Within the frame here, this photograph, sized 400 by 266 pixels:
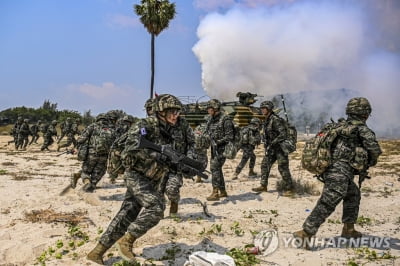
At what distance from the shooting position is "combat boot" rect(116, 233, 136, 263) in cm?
409

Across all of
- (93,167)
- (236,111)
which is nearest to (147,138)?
(93,167)

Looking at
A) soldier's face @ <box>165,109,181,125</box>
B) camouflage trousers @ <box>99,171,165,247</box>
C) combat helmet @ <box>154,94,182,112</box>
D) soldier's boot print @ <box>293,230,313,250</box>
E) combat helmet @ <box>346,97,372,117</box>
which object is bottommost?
soldier's boot print @ <box>293,230,313,250</box>

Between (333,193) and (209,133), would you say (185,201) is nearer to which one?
(209,133)

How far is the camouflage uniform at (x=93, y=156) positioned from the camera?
27.8ft

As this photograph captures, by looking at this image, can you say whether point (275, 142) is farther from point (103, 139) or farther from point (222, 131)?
point (103, 139)

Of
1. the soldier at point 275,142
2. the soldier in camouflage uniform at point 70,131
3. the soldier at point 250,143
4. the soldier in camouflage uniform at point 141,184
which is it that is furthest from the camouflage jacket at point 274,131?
the soldier in camouflage uniform at point 70,131

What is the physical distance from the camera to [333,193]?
16.1 ft

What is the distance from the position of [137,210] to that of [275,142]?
4796 millimetres

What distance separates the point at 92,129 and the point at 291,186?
4.64m

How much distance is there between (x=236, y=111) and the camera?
82.0ft

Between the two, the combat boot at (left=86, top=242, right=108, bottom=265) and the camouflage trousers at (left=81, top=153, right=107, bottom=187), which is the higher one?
the camouflage trousers at (left=81, top=153, right=107, bottom=187)

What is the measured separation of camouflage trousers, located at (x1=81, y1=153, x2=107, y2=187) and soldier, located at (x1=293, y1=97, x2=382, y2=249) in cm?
497

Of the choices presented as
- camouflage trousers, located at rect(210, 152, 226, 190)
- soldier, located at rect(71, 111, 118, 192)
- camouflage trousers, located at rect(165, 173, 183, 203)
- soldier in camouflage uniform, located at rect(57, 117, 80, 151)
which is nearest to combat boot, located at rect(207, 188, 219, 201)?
camouflage trousers, located at rect(210, 152, 226, 190)

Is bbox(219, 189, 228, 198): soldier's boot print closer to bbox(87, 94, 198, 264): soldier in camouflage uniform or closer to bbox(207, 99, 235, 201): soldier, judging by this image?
bbox(207, 99, 235, 201): soldier
